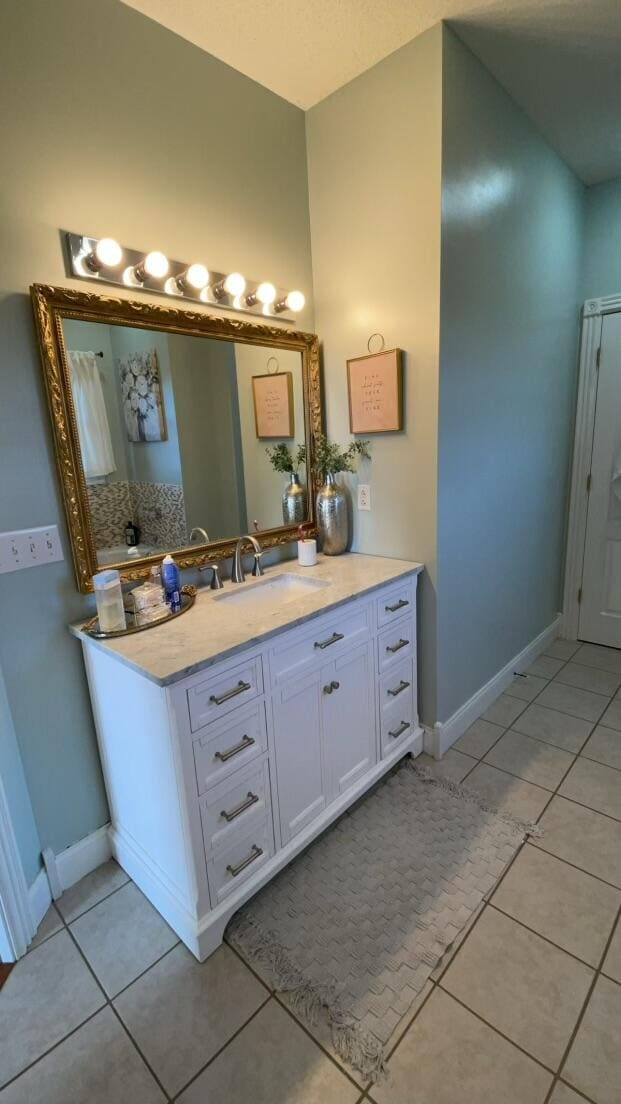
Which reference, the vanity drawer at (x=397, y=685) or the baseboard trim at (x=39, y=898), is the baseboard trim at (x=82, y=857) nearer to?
the baseboard trim at (x=39, y=898)

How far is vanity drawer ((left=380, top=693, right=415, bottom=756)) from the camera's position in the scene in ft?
6.27

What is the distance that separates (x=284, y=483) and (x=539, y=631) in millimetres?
1884

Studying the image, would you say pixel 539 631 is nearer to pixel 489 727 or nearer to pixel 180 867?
pixel 489 727

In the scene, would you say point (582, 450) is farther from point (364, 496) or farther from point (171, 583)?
point (171, 583)

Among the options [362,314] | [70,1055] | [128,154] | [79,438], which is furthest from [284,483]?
[70,1055]

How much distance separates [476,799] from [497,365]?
5.83ft

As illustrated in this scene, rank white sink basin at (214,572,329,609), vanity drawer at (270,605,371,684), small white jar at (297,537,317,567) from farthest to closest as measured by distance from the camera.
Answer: small white jar at (297,537,317,567), white sink basin at (214,572,329,609), vanity drawer at (270,605,371,684)

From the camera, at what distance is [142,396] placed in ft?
5.27

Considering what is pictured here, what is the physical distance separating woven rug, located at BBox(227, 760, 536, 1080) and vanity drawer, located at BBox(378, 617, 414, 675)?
51 cm

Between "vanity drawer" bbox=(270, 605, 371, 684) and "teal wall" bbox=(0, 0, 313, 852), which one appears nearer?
"teal wall" bbox=(0, 0, 313, 852)

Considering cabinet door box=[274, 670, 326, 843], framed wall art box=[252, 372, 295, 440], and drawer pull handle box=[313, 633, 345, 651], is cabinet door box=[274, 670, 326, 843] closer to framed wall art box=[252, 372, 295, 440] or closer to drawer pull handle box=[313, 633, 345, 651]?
drawer pull handle box=[313, 633, 345, 651]

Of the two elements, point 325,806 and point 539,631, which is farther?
point 539,631

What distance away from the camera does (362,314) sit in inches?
77.8

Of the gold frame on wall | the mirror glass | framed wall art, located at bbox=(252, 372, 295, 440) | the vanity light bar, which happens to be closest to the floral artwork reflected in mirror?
the mirror glass
